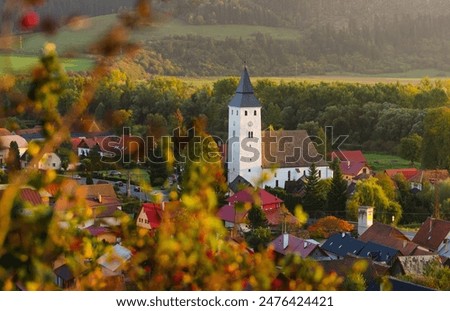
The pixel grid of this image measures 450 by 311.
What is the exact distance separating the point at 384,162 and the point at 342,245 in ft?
26.0

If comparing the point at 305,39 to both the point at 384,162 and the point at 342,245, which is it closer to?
the point at 384,162

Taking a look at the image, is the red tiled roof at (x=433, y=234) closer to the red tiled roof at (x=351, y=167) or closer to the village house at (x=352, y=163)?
the village house at (x=352, y=163)

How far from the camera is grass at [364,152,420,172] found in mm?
15758

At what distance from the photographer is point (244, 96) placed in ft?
51.8

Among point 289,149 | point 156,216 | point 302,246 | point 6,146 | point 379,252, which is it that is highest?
point 6,146

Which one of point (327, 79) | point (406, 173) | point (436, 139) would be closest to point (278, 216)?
point (406, 173)

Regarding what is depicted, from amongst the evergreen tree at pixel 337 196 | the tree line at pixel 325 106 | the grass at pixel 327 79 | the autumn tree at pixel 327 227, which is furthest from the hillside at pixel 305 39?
the autumn tree at pixel 327 227

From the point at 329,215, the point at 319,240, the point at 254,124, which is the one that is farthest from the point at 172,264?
the point at 254,124

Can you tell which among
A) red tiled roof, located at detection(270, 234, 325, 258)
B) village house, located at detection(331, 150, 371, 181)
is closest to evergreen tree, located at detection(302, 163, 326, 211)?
village house, located at detection(331, 150, 371, 181)

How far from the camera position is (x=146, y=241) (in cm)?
221

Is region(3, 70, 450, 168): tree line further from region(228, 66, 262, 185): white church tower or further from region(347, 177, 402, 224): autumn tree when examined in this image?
region(347, 177, 402, 224): autumn tree

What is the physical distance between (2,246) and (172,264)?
42cm

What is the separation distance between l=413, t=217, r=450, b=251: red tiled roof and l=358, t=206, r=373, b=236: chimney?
956mm

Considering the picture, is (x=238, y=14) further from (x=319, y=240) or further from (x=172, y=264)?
(x=172, y=264)
